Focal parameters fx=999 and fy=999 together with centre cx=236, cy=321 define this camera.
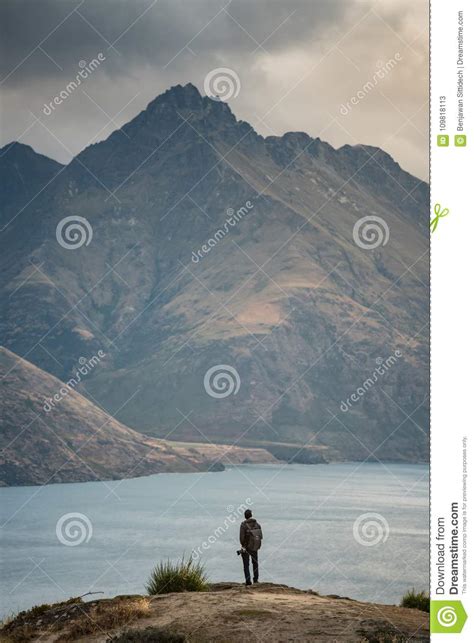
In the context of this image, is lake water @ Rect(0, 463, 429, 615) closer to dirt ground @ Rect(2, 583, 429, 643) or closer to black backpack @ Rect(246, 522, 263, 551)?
black backpack @ Rect(246, 522, 263, 551)

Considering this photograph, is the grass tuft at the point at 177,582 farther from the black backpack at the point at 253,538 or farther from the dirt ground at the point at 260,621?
the dirt ground at the point at 260,621

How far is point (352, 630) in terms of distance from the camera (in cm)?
1975

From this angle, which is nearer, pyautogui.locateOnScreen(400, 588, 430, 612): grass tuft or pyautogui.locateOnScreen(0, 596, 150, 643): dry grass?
pyautogui.locateOnScreen(0, 596, 150, 643): dry grass

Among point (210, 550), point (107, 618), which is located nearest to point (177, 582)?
point (107, 618)

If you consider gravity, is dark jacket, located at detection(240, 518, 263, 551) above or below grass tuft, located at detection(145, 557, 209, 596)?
above

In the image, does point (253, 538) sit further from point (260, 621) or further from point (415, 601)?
point (260, 621)
